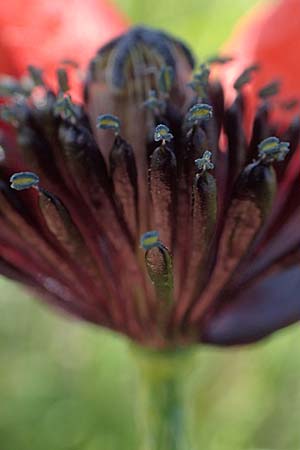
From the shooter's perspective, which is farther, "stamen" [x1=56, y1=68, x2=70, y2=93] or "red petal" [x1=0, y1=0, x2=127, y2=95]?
"red petal" [x1=0, y1=0, x2=127, y2=95]

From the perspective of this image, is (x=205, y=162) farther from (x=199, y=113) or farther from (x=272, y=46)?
(x=272, y=46)

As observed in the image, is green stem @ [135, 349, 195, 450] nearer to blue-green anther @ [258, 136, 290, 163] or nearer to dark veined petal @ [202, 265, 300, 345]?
dark veined petal @ [202, 265, 300, 345]

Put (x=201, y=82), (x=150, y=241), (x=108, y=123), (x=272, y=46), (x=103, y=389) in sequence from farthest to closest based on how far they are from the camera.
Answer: (x=103, y=389), (x=272, y=46), (x=201, y=82), (x=108, y=123), (x=150, y=241)

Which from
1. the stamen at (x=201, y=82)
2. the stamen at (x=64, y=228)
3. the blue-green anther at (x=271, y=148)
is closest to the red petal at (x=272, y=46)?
the stamen at (x=201, y=82)

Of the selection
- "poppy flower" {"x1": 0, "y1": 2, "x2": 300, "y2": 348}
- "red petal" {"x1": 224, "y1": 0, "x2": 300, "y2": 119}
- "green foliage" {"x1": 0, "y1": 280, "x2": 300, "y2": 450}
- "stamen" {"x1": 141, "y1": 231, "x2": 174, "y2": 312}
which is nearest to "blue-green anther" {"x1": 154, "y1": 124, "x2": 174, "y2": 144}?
"poppy flower" {"x1": 0, "y1": 2, "x2": 300, "y2": 348}

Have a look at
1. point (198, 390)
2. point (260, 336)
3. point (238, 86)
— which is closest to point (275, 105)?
point (238, 86)

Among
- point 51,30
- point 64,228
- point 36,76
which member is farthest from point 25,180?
point 51,30

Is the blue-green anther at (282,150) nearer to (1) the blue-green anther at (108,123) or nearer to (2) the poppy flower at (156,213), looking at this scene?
(2) the poppy flower at (156,213)
